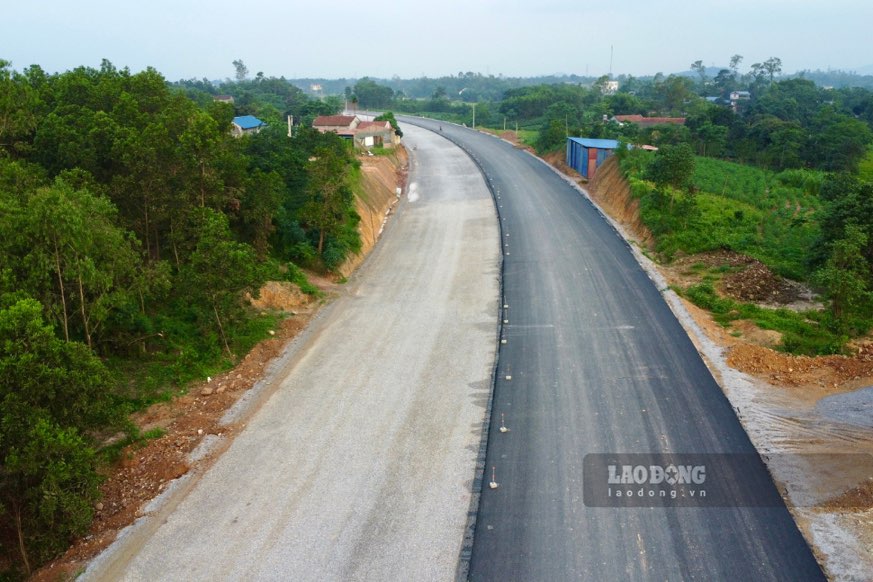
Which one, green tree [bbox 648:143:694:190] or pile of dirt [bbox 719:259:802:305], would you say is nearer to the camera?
pile of dirt [bbox 719:259:802:305]

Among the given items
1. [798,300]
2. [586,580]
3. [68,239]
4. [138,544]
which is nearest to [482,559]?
[586,580]

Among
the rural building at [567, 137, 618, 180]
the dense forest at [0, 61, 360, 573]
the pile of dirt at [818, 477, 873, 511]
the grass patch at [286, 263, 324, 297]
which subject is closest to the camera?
the dense forest at [0, 61, 360, 573]

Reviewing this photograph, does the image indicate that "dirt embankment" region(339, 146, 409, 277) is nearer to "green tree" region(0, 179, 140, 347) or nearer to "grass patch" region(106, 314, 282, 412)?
"grass patch" region(106, 314, 282, 412)

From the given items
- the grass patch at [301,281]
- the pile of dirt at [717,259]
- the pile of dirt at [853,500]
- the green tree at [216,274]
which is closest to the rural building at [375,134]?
the grass patch at [301,281]

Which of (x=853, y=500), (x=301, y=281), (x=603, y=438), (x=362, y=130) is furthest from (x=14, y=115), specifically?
(x=362, y=130)

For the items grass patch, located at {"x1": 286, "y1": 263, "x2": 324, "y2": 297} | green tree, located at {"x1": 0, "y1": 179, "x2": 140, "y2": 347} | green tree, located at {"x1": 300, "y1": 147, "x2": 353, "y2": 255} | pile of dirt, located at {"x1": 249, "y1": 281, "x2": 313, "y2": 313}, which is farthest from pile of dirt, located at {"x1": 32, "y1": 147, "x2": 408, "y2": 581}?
green tree, located at {"x1": 300, "y1": 147, "x2": 353, "y2": 255}

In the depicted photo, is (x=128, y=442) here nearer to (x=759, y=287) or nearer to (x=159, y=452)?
(x=159, y=452)

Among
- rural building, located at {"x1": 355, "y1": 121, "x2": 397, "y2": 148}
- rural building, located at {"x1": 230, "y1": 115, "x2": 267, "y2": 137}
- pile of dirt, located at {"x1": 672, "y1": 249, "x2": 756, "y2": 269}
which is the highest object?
rural building, located at {"x1": 230, "y1": 115, "x2": 267, "y2": 137}
